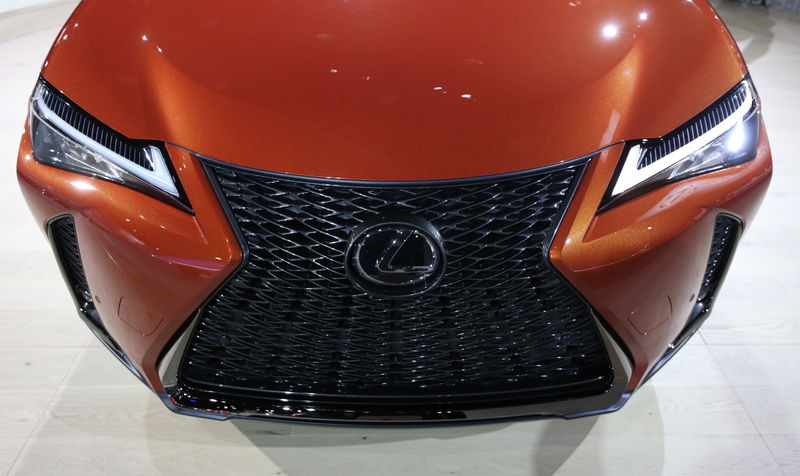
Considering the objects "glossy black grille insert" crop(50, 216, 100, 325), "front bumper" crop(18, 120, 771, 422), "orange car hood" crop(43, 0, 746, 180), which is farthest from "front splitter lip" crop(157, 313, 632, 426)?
"orange car hood" crop(43, 0, 746, 180)

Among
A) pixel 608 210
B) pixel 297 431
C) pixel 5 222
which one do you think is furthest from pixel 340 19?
pixel 5 222

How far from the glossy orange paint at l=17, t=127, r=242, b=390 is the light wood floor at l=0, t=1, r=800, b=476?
0.40 m

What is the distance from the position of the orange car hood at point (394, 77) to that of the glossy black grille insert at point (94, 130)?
0.05 ft

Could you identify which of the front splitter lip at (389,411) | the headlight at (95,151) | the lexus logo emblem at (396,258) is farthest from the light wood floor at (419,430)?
the headlight at (95,151)

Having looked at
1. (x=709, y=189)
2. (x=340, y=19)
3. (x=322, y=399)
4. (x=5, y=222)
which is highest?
(x=340, y=19)

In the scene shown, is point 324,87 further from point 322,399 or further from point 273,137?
point 322,399

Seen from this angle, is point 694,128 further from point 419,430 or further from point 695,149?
point 419,430

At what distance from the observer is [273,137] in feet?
3.26

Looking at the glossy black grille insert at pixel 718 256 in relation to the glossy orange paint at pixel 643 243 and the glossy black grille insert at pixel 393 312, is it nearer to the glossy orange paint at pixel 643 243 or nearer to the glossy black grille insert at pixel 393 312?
the glossy orange paint at pixel 643 243

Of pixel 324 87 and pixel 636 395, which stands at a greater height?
pixel 324 87

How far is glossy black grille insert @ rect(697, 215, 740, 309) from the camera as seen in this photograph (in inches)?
45.4

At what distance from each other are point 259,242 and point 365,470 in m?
0.61

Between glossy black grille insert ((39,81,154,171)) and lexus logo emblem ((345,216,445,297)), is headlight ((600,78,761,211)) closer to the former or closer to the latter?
lexus logo emblem ((345,216,445,297))

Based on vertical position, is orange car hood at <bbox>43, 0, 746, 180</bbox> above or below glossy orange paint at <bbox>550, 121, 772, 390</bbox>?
above
